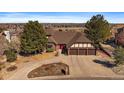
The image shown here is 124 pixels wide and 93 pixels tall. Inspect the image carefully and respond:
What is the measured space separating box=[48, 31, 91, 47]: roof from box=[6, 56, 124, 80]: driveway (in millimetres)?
946

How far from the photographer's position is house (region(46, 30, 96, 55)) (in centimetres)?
1404

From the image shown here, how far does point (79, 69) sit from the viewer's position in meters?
13.4

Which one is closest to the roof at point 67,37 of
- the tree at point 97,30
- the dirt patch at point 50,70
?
the tree at point 97,30

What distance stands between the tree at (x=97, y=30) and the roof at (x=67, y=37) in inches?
13.0

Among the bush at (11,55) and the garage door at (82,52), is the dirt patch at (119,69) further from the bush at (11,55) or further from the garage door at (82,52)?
the bush at (11,55)

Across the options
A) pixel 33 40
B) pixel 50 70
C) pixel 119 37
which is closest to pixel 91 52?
pixel 119 37

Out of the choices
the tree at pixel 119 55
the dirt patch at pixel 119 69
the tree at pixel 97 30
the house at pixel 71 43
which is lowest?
the dirt patch at pixel 119 69

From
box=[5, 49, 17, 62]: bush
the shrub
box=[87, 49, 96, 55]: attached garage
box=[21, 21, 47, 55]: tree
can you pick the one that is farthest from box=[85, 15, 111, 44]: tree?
the shrub

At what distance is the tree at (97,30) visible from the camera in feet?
43.9

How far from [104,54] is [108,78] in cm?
136

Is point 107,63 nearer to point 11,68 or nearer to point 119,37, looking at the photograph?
point 119,37

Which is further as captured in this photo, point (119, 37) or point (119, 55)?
point (119, 37)

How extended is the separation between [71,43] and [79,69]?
1696 millimetres
